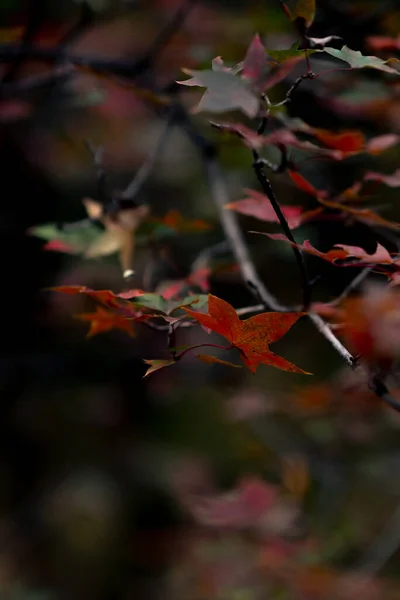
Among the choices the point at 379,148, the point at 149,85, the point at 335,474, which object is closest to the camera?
the point at 379,148

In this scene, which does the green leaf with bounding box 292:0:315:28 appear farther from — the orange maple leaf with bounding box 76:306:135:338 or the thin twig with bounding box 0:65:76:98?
the thin twig with bounding box 0:65:76:98

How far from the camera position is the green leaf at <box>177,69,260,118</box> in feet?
1.26

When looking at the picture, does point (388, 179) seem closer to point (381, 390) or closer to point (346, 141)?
point (346, 141)

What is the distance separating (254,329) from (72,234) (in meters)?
0.42

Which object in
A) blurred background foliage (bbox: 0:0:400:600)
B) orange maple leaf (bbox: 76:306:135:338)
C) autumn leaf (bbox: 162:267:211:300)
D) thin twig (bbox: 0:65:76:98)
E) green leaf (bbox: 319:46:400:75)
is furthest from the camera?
blurred background foliage (bbox: 0:0:400:600)

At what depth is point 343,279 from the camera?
51.8 inches

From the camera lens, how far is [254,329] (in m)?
0.48

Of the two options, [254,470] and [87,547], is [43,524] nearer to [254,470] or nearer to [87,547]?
[87,547]

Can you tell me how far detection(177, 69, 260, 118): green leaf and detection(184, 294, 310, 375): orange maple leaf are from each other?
0.50ft

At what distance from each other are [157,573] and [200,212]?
1442 mm

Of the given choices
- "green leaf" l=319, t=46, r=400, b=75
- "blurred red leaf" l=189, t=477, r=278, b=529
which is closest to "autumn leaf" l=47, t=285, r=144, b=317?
"green leaf" l=319, t=46, r=400, b=75

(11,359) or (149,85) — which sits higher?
(149,85)

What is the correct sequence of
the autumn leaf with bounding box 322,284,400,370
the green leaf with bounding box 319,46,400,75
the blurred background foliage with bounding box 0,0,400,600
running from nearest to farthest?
the autumn leaf with bounding box 322,284,400,370 < the green leaf with bounding box 319,46,400,75 < the blurred background foliage with bounding box 0,0,400,600

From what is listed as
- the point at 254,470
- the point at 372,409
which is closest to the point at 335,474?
the point at 372,409
